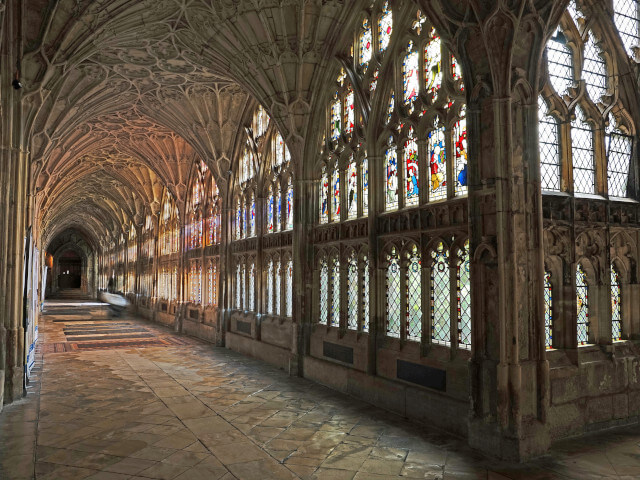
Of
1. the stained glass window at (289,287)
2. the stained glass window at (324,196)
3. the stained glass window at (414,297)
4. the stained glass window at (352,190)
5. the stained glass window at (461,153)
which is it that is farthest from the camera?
the stained glass window at (289,287)

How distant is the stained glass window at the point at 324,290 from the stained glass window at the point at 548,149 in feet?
17.5

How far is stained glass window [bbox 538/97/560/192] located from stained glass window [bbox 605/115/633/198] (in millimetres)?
1083

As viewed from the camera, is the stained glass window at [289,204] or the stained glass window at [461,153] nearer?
the stained glass window at [461,153]

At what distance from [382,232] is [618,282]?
400 centimetres

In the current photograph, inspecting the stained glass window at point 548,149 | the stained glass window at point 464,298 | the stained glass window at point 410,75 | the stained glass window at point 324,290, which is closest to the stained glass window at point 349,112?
the stained glass window at point 410,75

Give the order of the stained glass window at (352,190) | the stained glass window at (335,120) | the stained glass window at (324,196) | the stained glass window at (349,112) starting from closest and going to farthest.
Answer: the stained glass window at (352,190), the stained glass window at (349,112), the stained glass window at (335,120), the stained glass window at (324,196)

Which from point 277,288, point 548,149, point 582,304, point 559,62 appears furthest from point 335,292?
point 559,62

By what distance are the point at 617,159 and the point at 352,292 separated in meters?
5.46

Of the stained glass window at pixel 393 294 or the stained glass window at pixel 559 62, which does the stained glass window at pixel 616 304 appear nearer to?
the stained glass window at pixel 559 62

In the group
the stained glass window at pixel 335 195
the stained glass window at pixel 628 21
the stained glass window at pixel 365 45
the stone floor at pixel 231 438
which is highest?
the stained glass window at pixel 365 45

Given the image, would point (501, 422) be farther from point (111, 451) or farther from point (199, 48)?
point (199, 48)

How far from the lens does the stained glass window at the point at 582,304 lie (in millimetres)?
7543

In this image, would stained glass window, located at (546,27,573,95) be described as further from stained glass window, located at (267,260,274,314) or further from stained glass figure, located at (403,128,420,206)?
stained glass window, located at (267,260,274,314)

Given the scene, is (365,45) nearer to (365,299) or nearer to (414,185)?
(414,185)
